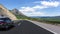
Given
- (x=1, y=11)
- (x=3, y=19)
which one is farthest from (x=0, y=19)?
(x=1, y=11)

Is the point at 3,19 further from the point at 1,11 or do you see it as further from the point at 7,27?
the point at 1,11

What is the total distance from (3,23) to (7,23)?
0.57 m

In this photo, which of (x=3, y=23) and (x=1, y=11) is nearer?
(x=3, y=23)

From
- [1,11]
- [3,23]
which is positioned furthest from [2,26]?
[1,11]

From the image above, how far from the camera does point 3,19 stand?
2789cm

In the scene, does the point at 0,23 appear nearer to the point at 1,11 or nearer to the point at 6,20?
the point at 6,20

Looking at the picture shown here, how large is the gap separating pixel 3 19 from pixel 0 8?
128m

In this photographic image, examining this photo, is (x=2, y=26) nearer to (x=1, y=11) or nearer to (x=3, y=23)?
(x=3, y=23)

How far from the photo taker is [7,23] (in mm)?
27391

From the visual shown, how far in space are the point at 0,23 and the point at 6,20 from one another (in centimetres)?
99

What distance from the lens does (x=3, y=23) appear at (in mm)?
27016

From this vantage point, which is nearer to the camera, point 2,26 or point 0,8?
point 2,26

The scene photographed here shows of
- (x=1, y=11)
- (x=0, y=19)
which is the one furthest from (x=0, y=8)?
(x=0, y=19)

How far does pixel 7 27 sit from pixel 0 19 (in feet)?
4.22
